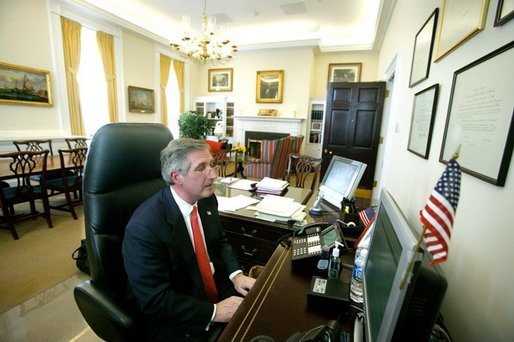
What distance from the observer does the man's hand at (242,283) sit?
3.85 ft

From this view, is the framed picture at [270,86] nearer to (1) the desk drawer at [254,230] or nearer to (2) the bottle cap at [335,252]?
(1) the desk drawer at [254,230]

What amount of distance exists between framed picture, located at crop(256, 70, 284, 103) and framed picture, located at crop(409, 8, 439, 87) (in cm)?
493

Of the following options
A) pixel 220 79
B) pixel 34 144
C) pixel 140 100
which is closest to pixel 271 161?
pixel 34 144

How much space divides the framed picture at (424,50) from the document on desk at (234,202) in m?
1.45

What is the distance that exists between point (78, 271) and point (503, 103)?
298 centimetres

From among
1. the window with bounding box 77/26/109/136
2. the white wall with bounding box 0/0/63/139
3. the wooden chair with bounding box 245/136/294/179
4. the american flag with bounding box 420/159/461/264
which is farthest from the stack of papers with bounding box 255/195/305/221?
the window with bounding box 77/26/109/136

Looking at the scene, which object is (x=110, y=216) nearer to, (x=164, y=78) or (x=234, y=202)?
(x=234, y=202)

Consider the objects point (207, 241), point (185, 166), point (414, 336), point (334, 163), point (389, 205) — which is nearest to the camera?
point (414, 336)

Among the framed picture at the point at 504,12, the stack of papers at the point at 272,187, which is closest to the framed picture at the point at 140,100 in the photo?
the stack of papers at the point at 272,187

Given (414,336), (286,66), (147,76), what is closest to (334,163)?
(414,336)

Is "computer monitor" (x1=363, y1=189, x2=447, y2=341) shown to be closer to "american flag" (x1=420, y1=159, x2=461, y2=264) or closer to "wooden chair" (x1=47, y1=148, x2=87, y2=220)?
"american flag" (x1=420, y1=159, x2=461, y2=264)

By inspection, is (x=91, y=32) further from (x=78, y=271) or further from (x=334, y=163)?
(x=334, y=163)

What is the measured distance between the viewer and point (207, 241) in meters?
1.21

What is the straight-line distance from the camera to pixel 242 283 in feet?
3.93
